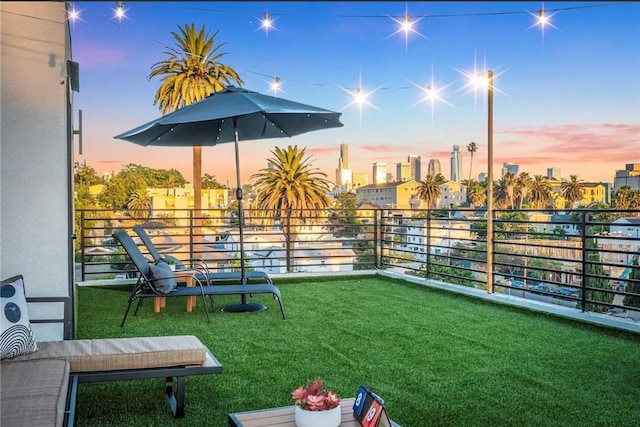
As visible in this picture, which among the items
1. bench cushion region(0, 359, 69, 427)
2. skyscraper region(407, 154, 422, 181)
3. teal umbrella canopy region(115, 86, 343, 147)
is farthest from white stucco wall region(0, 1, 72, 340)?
skyscraper region(407, 154, 422, 181)

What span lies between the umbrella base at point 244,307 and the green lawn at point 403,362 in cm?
18

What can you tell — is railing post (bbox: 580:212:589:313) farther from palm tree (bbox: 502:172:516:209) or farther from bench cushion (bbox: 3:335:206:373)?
palm tree (bbox: 502:172:516:209)

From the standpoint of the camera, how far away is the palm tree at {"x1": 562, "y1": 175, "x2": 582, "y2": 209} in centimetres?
1187

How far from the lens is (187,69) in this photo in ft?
52.9

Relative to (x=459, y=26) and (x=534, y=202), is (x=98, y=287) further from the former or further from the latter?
(x=534, y=202)

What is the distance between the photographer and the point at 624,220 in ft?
18.2

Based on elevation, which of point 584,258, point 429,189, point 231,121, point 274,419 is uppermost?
point 231,121

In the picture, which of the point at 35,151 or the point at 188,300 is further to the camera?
the point at 188,300

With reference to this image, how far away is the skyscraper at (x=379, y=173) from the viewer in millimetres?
18205

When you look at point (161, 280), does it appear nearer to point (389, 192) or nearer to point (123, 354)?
point (123, 354)

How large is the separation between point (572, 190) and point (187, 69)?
1050 centimetres

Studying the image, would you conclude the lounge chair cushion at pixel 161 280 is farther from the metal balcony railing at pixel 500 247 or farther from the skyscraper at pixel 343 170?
the skyscraper at pixel 343 170

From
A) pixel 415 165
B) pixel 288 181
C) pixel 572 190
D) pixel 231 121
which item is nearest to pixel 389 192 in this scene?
pixel 415 165

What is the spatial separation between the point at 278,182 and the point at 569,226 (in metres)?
12.1
